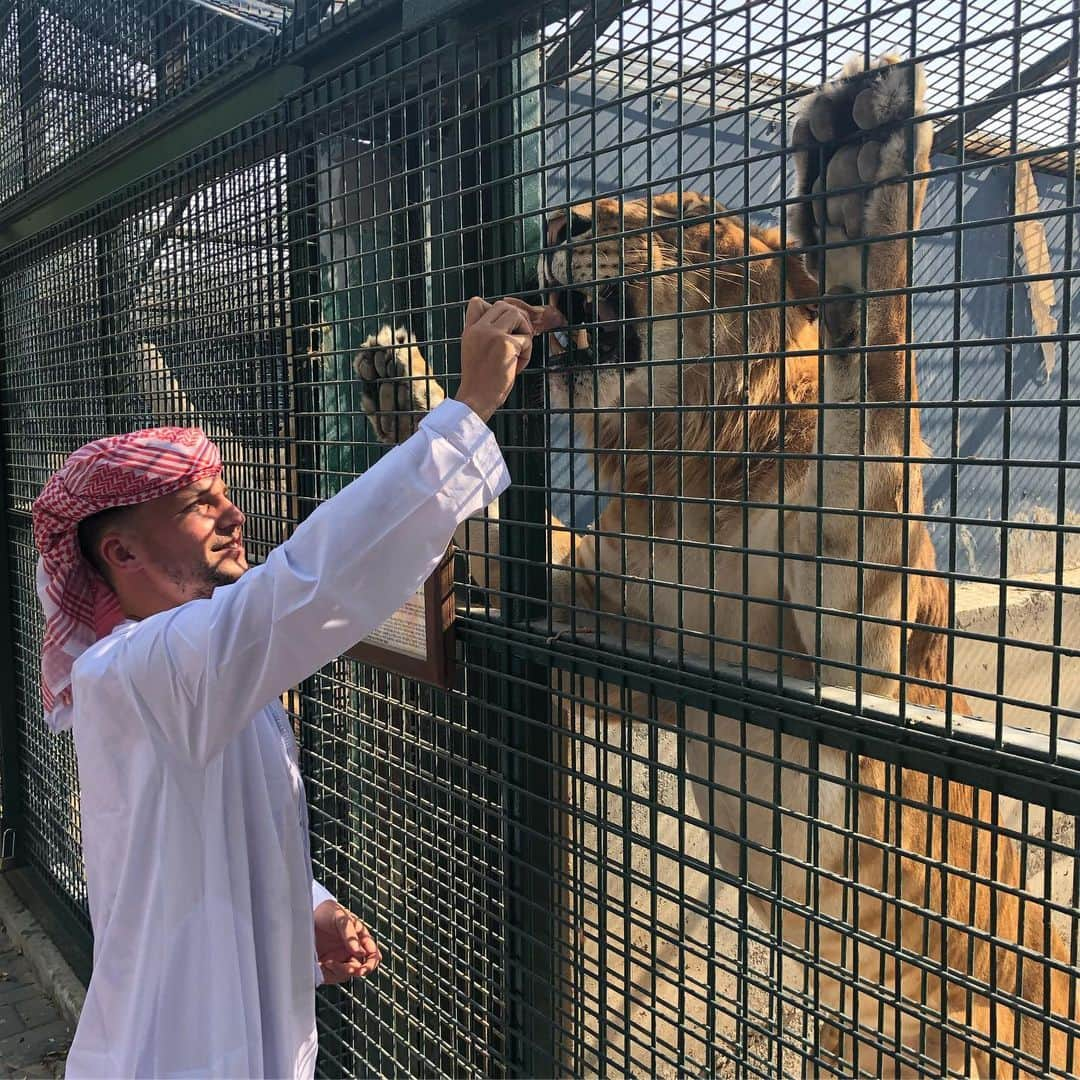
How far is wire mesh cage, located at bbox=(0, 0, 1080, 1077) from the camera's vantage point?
1621 mm

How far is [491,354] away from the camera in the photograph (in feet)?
5.80

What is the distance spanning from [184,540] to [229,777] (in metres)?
0.47

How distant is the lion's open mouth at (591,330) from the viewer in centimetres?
211

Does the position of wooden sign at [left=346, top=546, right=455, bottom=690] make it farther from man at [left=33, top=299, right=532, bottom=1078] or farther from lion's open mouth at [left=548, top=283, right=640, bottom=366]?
lion's open mouth at [left=548, top=283, right=640, bottom=366]

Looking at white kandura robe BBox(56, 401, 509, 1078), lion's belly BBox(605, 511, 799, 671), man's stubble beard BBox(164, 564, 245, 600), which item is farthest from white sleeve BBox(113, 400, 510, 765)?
lion's belly BBox(605, 511, 799, 671)

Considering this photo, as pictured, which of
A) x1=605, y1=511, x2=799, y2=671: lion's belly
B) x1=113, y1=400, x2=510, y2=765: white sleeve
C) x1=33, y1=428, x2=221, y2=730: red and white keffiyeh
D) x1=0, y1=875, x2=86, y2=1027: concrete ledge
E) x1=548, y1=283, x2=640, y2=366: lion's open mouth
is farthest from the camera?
x1=0, y1=875, x2=86, y2=1027: concrete ledge

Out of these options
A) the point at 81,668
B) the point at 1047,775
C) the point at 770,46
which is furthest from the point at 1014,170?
the point at 81,668

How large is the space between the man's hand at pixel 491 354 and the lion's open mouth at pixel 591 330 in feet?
0.64

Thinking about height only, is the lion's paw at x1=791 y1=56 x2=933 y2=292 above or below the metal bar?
above

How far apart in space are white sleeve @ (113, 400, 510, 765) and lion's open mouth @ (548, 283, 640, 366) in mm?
495

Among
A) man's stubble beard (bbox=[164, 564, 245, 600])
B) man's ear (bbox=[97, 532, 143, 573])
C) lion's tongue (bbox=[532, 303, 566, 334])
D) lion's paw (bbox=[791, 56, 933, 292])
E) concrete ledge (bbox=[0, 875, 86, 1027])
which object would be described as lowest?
concrete ledge (bbox=[0, 875, 86, 1027])

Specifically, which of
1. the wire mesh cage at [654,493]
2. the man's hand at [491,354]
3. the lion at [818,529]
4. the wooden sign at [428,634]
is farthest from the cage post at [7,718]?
the man's hand at [491,354]

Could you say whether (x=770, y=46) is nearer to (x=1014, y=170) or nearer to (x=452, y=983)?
(x=1014, y=170)

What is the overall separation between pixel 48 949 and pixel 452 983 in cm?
315
